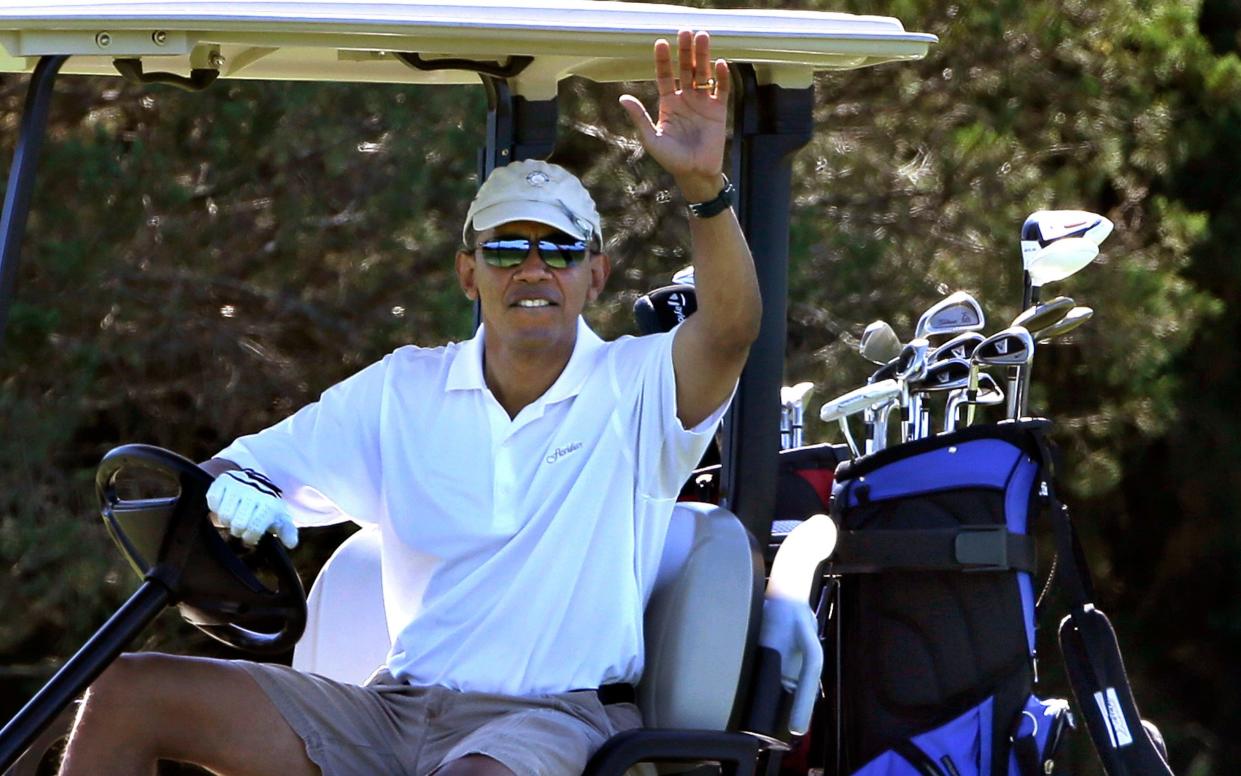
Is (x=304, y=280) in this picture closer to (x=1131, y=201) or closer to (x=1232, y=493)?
(x=1131, y=201)

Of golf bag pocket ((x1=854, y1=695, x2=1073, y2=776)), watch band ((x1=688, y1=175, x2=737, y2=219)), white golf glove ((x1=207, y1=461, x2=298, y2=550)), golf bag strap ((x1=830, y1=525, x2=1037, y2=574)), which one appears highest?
watch band ((x1=688, y1=175, x2=737, y2=219))

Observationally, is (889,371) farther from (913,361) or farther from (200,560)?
(200,560)

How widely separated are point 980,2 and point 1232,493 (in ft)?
10.8

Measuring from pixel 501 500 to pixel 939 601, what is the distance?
3.11ft

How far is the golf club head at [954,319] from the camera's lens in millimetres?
4020

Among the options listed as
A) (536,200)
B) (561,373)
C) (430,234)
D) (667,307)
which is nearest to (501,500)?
(561,373)

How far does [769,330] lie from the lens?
3.05m

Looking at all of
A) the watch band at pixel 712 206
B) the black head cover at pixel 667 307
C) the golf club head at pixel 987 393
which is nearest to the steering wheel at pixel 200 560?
the watch band at pixel 712 206

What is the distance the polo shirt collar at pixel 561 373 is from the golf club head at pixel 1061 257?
42.2 inches

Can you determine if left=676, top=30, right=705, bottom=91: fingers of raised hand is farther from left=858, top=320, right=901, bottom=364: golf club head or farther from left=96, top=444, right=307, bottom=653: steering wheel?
left=858, top=320, right=901, bottom=364: golf club head

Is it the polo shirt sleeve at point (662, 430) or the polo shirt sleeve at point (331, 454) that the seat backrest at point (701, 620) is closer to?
the polo shirt sleeve at point (662, 430)

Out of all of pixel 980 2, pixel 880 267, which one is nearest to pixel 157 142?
pixel 880 267

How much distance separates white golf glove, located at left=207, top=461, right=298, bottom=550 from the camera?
2811mm

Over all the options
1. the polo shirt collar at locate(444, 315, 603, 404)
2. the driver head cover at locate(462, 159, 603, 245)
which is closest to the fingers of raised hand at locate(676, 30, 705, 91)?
the driver head cover at locate(462, 159, 603, 245)
